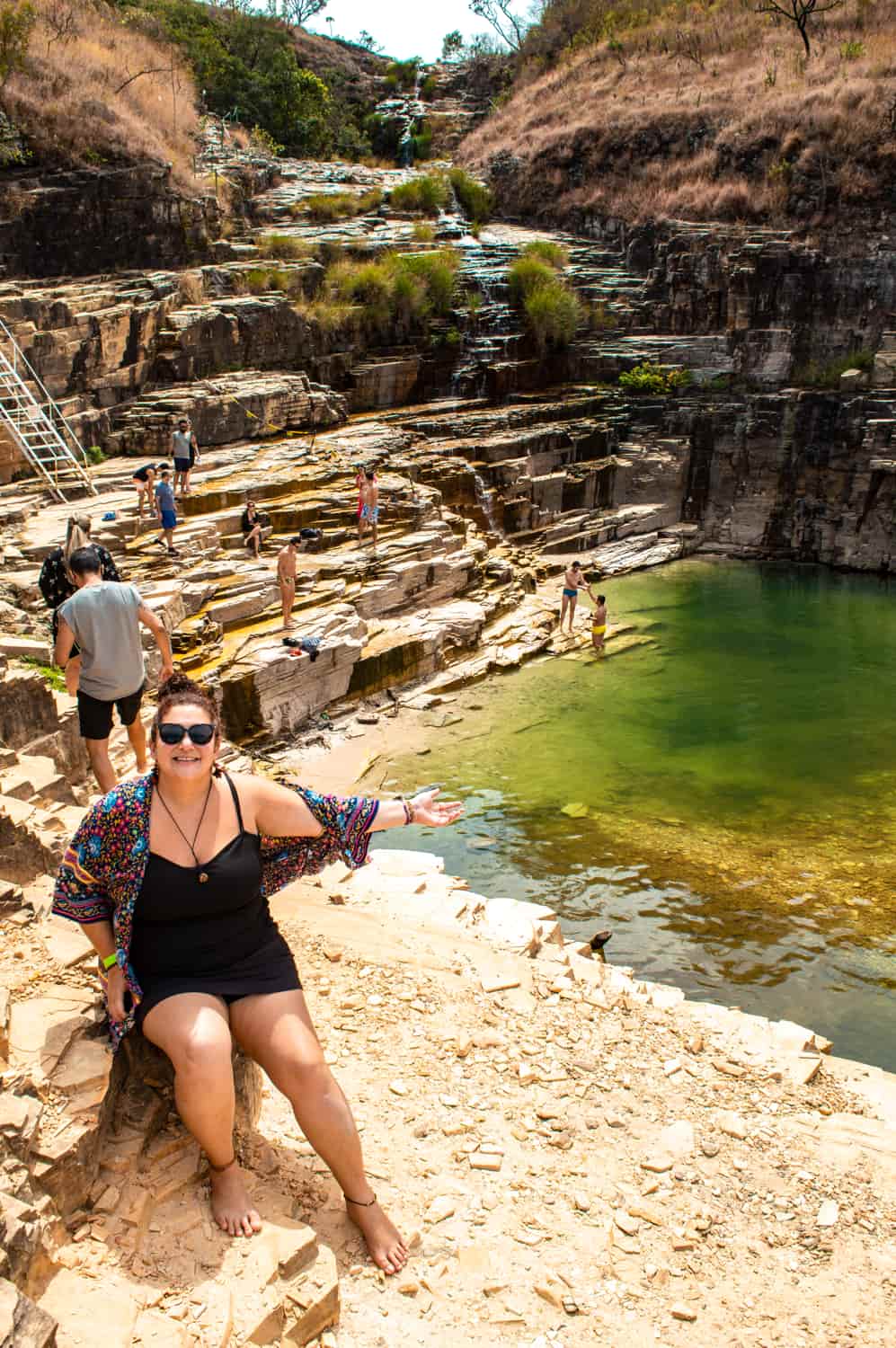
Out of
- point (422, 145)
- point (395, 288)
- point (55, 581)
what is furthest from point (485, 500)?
point (422, 145)

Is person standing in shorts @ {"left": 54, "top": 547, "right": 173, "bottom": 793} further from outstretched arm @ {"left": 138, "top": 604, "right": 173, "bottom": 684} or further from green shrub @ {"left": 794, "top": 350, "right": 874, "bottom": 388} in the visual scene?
green shrub @ {"left": 794, "top": 350, "right": 874, "bottom": 388}

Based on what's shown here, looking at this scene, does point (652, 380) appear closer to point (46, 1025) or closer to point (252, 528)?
point (252, 528)

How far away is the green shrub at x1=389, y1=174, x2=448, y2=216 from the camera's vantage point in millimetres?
32062


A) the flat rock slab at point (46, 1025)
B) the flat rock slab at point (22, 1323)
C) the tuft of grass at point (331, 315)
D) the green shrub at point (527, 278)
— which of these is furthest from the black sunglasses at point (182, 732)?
the green shrub at point (527, 278)

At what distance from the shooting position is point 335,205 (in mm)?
30297

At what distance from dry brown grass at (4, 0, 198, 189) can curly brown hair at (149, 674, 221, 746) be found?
2344 centimetres

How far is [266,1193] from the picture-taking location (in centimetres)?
409

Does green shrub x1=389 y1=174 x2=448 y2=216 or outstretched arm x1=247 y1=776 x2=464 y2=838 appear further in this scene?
green shrub x1=389 y1=174 x2=448 y2=216

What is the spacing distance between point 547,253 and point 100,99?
12154 mm

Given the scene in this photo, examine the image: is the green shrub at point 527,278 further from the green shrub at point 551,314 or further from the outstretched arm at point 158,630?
the outstretched arm at point 158,630

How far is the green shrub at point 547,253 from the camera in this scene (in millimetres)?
29047

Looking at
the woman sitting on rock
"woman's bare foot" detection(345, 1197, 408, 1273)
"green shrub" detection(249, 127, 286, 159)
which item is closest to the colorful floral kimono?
"woman's bare foot" detection(345, 1197, 408, 1273)

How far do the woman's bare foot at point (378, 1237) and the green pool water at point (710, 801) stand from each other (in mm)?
5543

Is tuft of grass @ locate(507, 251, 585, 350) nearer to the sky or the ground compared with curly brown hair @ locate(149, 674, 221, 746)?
nearer to the sky
